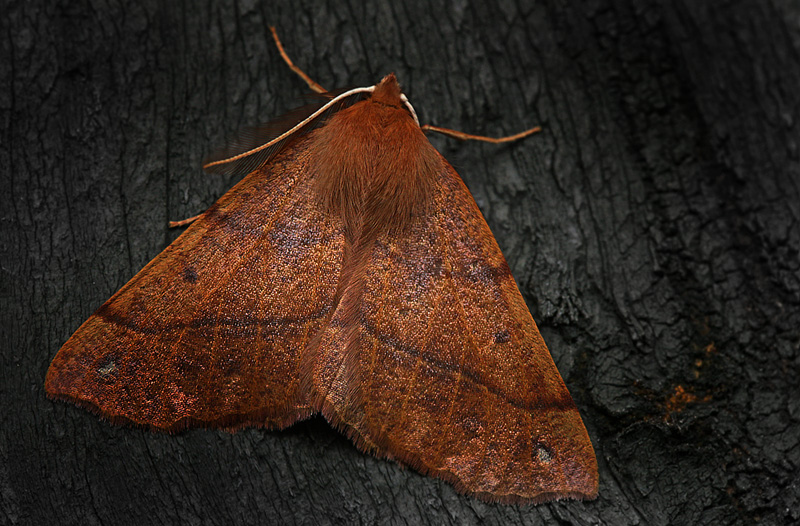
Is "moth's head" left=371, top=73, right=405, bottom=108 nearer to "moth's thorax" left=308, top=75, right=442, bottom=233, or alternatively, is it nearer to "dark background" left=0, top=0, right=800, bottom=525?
"moth's thorax" left=308, top=75, right=442, bottom=233

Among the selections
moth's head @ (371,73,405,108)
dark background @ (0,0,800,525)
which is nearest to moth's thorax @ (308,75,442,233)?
moth's head @ (371,73,405,108)

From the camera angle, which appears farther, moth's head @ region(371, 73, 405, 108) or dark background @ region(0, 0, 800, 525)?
moth's head @ region(371, 73, 405, 108)

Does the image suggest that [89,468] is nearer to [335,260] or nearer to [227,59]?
[335,260]

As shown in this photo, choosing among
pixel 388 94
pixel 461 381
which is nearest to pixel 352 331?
pixel 461 381

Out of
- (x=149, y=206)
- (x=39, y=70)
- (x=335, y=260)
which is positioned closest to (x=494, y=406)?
(x=335, y=260)

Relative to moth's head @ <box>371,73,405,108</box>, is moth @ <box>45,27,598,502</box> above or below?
below

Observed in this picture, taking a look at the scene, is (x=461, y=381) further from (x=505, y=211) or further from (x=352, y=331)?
(x=505, y=211)

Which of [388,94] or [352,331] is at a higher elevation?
[388,94]
